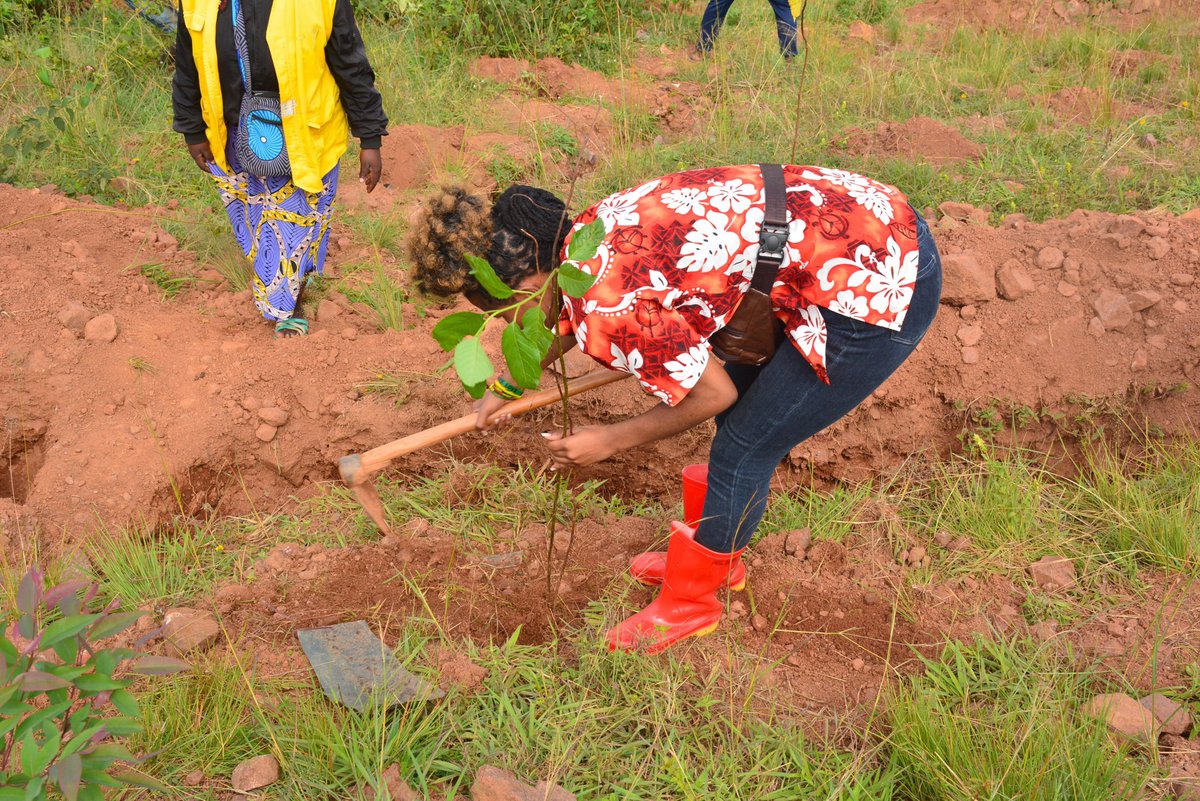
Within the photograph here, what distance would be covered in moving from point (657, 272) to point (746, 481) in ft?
1.96

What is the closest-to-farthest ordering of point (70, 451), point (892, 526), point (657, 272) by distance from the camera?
1. point (657, 272)
2. point (892, 526)
3. point (70, 451)

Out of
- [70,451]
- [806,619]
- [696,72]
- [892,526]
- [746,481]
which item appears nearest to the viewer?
[746,481]

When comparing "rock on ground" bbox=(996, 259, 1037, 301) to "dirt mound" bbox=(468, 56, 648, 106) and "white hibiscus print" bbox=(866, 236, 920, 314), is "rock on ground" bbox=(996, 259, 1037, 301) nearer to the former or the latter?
"white hibiscus print" bbox=(866, 236, 920, 314)

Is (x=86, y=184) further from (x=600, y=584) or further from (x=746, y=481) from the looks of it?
(x=746, y=481)

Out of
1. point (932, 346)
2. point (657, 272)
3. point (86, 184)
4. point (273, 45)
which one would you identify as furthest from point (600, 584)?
point (86, 184)

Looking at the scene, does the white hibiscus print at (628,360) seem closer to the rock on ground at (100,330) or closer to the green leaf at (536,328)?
the green leaf at (536,328)

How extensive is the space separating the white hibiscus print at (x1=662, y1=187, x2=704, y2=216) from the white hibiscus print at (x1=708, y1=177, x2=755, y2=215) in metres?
0.03

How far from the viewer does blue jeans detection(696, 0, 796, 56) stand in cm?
598

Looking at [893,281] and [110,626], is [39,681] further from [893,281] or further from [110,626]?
[893,281]

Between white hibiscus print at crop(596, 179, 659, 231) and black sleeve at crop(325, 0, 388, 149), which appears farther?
black sleeve at crop(325, 0, 388, 149)

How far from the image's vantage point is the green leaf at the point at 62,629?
123 centimetres

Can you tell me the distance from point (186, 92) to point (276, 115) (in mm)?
328

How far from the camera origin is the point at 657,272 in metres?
1.71

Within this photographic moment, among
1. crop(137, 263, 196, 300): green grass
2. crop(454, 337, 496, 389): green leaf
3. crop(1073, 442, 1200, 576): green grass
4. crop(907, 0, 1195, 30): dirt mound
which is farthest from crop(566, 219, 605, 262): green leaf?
crop(907, 0, 1195, 30): dirt mound
